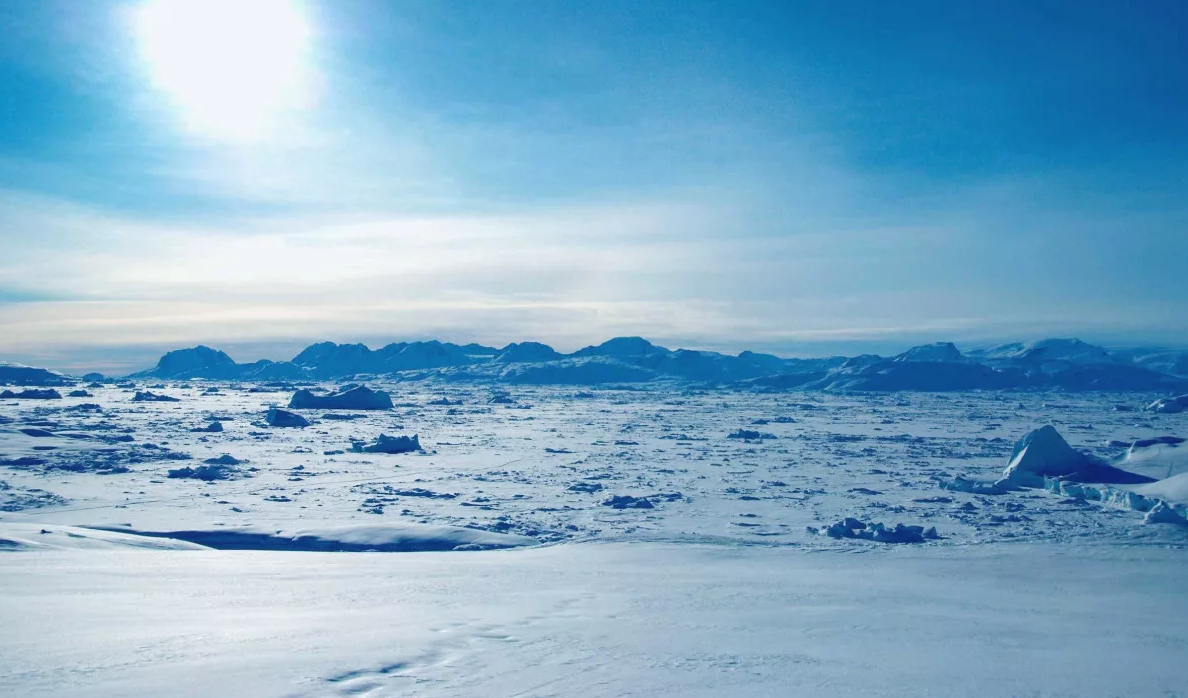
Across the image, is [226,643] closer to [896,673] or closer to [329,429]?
[896,673]

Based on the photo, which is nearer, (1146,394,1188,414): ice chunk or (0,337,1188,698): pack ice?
(0,337,1188,698): pack ice

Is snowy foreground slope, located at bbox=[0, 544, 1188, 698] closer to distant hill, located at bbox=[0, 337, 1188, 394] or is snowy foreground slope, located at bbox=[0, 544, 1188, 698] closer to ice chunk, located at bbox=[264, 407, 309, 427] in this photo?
ice chunk, located at bbox=[264, 407, 309, 427]

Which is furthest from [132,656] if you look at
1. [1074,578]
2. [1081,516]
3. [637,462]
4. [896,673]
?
[637,462]

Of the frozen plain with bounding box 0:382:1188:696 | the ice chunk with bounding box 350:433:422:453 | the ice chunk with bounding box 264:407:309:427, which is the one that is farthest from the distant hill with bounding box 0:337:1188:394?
the frozen plain with bounding box 0:382:1188:696

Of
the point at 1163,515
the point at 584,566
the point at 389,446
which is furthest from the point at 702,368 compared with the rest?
the point at 584,566

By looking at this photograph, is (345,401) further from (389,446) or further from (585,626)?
(585,626)

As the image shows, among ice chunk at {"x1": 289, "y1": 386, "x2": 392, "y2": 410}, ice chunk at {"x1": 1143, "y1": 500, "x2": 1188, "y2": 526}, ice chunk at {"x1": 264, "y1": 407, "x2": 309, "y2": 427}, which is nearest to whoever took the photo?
ice chunk at {"x1": 1143, "y1": 500, "x2": 1188, "y2": 526}

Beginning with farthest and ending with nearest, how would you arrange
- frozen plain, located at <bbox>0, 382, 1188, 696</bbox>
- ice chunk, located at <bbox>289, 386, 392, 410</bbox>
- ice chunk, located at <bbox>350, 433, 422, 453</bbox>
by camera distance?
ice chunk, located at <bbox>289, 386, 392, 410</bbox> → ice chunk, located at <bbox>350, 433, 422, 453</bbox> → frozen plain, located at <bbox>0, 382, 1188, 696</bbox>

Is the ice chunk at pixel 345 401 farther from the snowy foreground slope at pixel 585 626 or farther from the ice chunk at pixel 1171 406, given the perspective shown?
the ice chunk at pixel 1171 406
